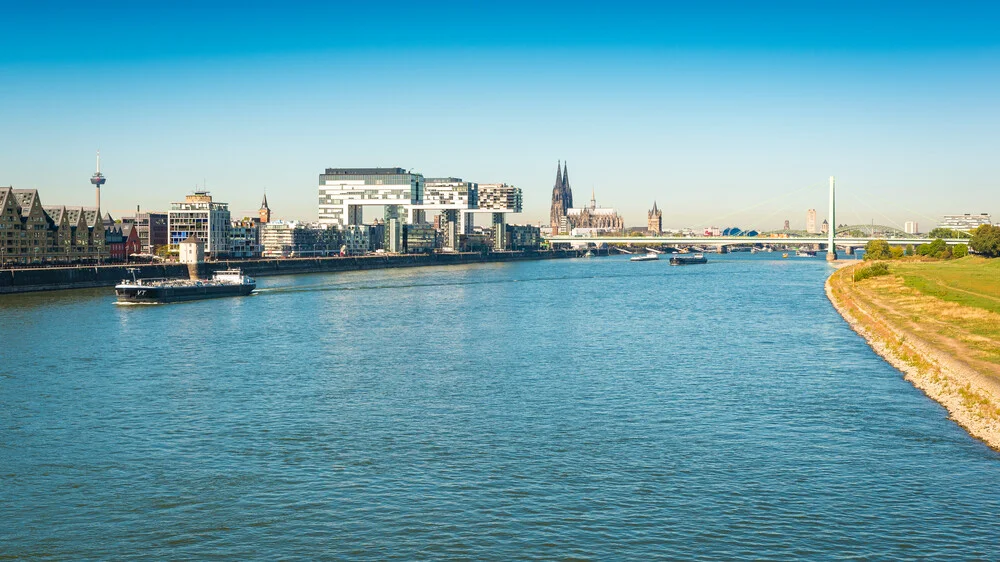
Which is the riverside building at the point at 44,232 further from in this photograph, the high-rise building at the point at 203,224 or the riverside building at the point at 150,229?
the riverside building at the point at 150,229

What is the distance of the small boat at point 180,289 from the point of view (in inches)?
3287

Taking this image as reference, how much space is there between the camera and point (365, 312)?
72.9 metres

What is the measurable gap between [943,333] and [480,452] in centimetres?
3241

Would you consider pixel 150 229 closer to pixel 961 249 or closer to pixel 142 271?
pixel 142 271

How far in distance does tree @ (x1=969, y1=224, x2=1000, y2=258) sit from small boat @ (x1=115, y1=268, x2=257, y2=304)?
108429 mm

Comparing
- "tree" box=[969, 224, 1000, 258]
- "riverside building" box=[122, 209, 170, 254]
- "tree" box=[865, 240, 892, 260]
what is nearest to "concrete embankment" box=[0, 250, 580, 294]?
"riverside building" box=[122, 209, 170, 254]

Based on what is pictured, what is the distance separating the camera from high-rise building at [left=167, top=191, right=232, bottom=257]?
160625 millimetres

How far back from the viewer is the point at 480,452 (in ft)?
87.0

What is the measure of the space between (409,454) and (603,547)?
8.71m

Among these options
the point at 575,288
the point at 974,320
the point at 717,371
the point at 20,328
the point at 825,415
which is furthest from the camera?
the point at 575,288

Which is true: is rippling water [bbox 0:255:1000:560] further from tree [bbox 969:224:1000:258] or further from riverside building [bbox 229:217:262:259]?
riverside building [bbox 229:217:262:259]

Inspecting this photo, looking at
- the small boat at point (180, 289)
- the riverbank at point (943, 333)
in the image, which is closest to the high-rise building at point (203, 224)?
the small boat at point (180, 289)

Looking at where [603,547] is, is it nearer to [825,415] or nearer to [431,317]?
[825,415]

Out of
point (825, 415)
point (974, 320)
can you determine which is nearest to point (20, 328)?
point (825, 415)
